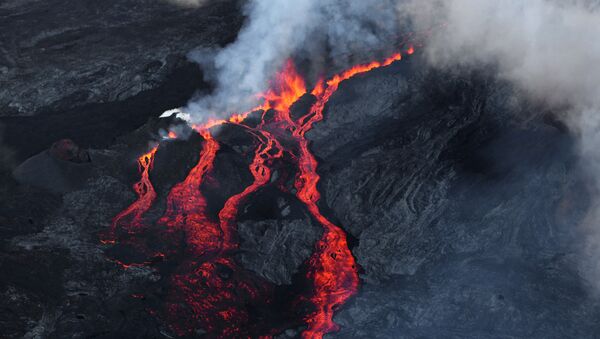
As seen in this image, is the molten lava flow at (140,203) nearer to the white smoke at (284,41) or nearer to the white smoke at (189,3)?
the white smoke at (284,41)

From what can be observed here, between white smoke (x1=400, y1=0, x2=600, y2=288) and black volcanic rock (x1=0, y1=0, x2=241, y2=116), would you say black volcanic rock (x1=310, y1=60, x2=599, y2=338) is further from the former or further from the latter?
black volcanic rock (x1=0, y1=0, x2=241, y2=116)

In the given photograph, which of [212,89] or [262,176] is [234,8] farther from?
[262,176]

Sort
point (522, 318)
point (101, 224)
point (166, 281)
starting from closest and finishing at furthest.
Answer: point (522, 318), point (166, 281), point (101, 224)

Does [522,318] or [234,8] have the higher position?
[234,8]

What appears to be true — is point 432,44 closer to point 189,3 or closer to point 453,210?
point 453,210

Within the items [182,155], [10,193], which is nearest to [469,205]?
[182,155]

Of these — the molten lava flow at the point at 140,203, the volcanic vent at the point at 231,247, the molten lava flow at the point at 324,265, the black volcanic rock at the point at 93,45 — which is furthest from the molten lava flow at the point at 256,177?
the black volcanic rock at the point at 93,45

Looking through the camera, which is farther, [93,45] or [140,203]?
[93,45]

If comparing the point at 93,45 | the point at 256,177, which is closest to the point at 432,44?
the point at 256,177
